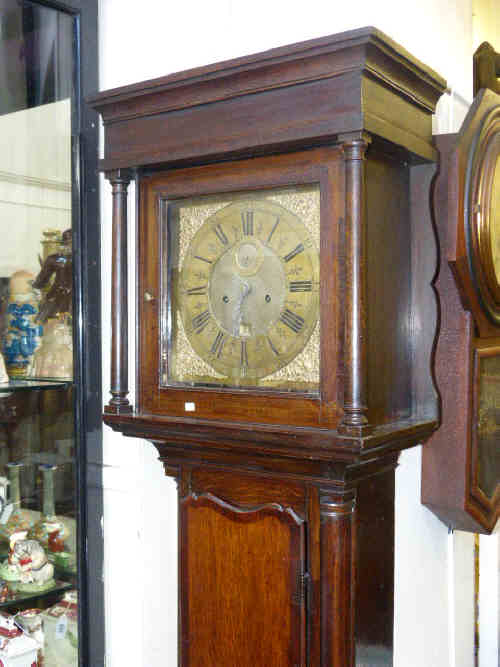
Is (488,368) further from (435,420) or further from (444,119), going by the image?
(444,119)

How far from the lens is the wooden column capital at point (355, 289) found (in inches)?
49.8

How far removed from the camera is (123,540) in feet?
5.75

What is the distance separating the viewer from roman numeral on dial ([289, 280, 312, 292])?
1363 millimetres

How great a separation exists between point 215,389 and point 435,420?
0.48 metres

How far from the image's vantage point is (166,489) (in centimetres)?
177

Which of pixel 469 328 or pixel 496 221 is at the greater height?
pixel 496 221

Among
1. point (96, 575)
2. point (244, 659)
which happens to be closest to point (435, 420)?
point (244, 659)

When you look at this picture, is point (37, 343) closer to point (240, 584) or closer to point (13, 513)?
point (13, 513)

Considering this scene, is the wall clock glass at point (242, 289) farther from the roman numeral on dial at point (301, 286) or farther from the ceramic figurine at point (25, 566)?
the ceramic figurine at point (25, 566)

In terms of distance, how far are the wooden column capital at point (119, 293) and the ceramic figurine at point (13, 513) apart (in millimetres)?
296

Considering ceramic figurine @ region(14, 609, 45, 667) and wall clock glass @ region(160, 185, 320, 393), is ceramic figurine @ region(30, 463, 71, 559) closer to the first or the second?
ceramic figurine @ region(14, 609, 45, 667)

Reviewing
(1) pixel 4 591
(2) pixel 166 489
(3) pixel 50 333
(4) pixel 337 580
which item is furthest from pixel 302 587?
(3) pixel 50 333

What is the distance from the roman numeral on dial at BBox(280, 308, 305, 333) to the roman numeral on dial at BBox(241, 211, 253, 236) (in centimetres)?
18

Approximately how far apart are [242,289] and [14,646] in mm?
978
